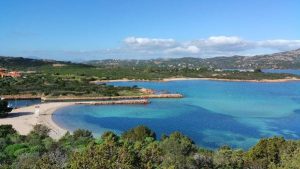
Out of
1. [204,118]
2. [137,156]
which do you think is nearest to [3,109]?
[204,118]

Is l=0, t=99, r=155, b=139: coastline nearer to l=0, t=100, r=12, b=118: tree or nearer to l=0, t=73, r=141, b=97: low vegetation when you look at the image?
l=0, t=100, r=12, b=118: tree

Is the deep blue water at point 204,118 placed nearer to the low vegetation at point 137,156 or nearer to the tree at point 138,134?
the tree at point 138,134

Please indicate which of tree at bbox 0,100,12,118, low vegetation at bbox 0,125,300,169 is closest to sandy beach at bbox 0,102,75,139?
tree at bbox 0,100,12,118

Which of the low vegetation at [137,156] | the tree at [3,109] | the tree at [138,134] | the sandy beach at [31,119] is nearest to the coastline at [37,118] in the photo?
the sandy beach at [31,119]

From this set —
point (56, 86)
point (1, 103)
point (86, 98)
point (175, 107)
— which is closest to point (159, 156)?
point (1, 103)

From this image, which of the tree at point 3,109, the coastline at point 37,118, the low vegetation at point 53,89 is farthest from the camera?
the low vegetation at point 53,89

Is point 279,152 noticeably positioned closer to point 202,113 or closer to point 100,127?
point 100,127
